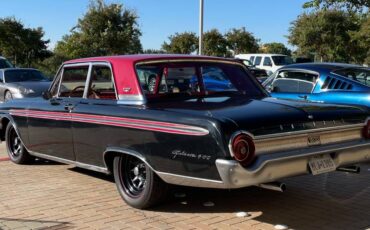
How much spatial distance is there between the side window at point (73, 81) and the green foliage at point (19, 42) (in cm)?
3028

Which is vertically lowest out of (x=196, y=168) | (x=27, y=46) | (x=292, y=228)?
(x=292, y=228)

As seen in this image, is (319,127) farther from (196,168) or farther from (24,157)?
(24,157)

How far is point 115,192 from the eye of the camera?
5977 mm

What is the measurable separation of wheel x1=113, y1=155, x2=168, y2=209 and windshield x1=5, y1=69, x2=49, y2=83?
13.3 meters

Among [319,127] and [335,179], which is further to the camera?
[335,179]

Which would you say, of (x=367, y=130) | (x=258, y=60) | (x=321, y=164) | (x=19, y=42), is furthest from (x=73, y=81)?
(x=19, y=42)

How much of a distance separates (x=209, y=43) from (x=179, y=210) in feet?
135

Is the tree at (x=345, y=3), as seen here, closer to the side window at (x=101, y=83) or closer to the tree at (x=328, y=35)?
the side window at (x=101, y=83)

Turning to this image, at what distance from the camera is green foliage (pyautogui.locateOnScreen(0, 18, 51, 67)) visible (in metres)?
35.0

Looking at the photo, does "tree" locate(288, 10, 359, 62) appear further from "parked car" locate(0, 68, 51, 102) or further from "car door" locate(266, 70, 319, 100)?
"car door" locate(266, 70, 319, 100)

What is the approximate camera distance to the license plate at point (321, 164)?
464 cm

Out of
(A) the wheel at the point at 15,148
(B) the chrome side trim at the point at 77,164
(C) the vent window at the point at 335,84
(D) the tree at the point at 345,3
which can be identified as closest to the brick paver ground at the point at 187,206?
(B) the chrome side trim at the point at 77,164

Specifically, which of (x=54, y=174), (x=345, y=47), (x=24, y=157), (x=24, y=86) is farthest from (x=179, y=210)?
(x=345, y=47)

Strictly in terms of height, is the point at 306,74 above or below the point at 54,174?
above
